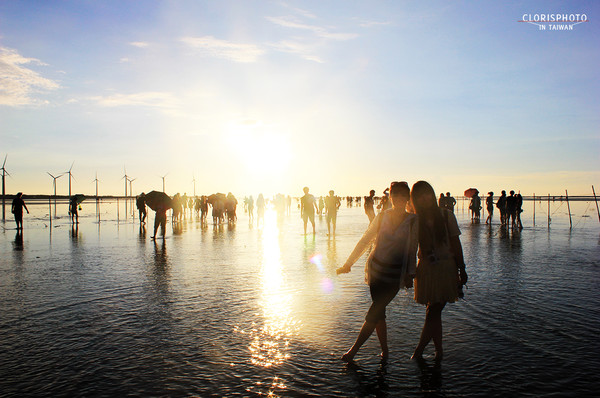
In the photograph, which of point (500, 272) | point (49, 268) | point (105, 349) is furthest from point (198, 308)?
point (500, 272)

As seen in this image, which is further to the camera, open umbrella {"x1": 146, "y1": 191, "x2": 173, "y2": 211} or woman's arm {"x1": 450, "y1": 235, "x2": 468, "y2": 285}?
open umbrella {"x1": 146, "y1": 191, "x2": 173, "y2": 211}

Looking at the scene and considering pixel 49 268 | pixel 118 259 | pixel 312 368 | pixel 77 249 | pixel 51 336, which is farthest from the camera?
pixel 77 249

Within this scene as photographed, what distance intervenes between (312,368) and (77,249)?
1327 cm

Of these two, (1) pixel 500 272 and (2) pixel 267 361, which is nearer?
(2) pixel 267 361

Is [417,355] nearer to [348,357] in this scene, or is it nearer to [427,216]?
[348,357]

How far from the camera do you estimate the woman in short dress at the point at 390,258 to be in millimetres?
4410

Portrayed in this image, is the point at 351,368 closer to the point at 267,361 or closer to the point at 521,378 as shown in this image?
the point at 267,361

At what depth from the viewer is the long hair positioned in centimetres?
441

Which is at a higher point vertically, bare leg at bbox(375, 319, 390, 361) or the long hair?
the long hair

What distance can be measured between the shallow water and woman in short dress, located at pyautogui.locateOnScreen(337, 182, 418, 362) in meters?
0.44

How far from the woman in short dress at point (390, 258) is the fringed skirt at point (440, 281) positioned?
0.20m

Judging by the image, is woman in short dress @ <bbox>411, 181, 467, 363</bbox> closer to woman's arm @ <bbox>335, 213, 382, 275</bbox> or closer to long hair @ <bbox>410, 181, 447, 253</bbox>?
long hair @ <bbox>410, 181, 447, 253</bbox>

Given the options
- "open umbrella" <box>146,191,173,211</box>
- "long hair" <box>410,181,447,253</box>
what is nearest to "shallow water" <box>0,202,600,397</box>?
"long hair" <box>410,181,447,253</box>

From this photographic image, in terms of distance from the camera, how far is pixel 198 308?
672 cm
